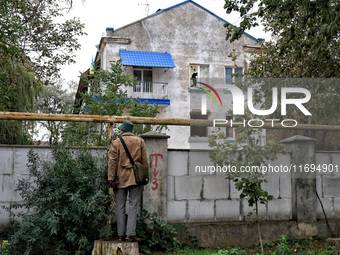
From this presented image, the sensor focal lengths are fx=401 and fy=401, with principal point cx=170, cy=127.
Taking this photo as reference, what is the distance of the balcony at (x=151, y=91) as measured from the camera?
22750 mm

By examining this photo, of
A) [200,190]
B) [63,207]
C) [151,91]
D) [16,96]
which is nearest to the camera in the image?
[63,207]

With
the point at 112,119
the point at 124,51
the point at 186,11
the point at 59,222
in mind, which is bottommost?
the point at 59,222

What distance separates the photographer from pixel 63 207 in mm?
5887

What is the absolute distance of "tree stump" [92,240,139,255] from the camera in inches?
218

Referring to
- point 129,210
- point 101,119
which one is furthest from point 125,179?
point 101,119

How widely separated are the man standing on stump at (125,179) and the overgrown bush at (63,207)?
8.4 inches

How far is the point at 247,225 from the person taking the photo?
277 inches

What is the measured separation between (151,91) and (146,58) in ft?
6.80

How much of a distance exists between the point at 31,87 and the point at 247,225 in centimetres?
1158

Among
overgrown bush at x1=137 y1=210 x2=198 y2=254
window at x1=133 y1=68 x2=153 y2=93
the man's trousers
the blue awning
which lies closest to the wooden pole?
the man's trousers

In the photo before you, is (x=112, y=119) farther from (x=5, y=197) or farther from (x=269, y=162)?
(x=269, y=162)

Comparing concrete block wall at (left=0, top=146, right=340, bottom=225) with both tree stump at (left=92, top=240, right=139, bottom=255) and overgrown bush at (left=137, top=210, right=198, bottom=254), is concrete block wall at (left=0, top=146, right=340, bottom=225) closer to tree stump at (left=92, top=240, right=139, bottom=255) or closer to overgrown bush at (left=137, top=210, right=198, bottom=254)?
overgrown bush at (left=137, top=210, right=198, bottom=254)

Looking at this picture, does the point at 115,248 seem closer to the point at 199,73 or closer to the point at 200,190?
the point at 200,190

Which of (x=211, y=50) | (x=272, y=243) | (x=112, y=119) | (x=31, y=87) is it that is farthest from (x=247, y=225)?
(x=211, y=50)
